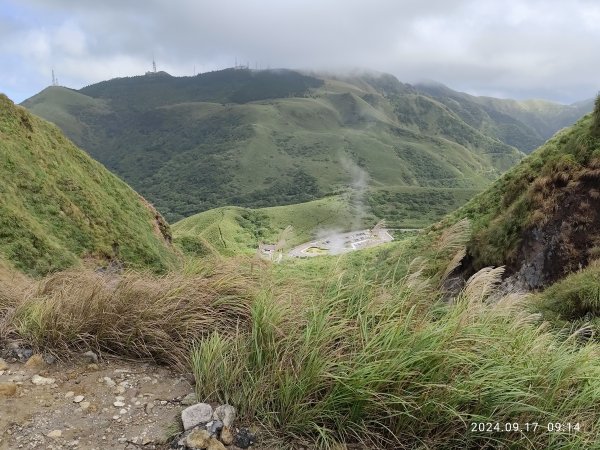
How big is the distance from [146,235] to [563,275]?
32919 mm

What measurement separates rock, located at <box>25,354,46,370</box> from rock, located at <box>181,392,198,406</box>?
5.92ft

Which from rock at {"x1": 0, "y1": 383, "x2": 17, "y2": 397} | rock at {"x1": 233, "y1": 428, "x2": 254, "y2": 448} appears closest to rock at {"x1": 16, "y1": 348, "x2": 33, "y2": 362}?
rock at {"x1": 0, "y1": 383, "x2": 17, "y2": 397}

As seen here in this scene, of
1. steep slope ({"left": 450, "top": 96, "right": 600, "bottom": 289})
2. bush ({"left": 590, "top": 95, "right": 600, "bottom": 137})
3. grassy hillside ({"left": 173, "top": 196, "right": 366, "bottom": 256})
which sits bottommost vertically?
grassy hillside ({"left": 173, "top": 196, "right": 366, "bottom": 256})

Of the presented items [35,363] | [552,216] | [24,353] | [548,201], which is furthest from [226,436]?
[548,201]

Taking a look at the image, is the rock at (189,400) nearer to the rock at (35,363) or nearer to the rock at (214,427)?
the rock at (214,427)

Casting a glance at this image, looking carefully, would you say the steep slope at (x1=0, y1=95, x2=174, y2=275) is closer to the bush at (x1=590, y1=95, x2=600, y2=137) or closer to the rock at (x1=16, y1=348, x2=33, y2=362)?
the rock at (x1=16, y1=348, x2=33, y2=362)

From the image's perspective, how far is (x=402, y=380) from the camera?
3.43m

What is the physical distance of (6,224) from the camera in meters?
22.1

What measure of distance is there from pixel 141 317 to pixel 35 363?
1164 mm

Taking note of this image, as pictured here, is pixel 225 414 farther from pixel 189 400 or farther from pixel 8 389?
pixel 8 389

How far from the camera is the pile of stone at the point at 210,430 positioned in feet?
11.1

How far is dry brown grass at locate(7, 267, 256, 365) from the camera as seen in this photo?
474 cm

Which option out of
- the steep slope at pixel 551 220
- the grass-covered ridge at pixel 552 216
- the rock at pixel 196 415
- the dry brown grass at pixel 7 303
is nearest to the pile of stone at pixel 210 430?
the rock at pixel 196 415

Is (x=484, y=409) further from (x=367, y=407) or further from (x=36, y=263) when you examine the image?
(x=36, y=263)
